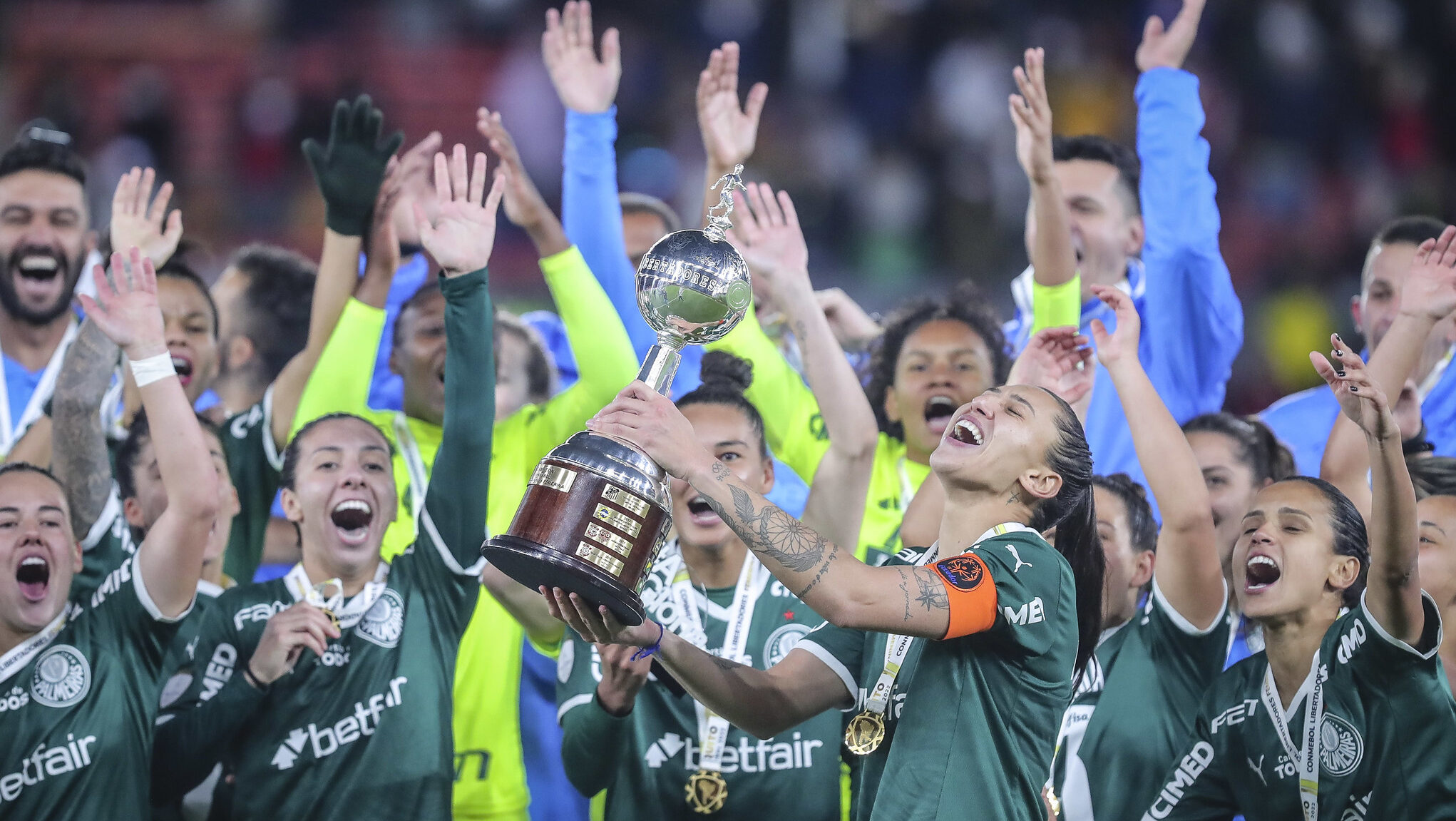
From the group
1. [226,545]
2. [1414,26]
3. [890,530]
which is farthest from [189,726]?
[1414,26]

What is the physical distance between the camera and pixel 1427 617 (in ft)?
12.6

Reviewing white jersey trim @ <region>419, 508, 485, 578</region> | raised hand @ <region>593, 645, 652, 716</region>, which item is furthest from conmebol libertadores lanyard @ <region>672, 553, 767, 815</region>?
white jersey trim @ <region>419, 508, 485, 578</region>

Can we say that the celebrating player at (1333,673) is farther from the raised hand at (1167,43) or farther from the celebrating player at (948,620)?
the raised hand at (1167,43)

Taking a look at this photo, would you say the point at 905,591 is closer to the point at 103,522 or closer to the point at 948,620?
the point at 948,620

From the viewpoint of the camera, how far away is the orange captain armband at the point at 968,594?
10.0ft

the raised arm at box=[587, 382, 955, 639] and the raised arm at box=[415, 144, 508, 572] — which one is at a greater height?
the raised arm at box=[415, 144, 508, 572]

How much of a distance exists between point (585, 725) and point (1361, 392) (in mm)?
2000

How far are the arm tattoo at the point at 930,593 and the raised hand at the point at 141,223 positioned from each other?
2.74 m

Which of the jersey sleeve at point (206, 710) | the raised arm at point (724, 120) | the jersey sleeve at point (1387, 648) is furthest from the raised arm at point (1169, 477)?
the jersey sleeve at point (206, 710)

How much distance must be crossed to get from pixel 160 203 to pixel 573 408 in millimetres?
1389

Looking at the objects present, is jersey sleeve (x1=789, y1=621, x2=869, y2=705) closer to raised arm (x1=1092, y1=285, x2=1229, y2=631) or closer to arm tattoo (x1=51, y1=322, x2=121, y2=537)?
raised arm (x1=1092, y1=285, x2=1229, y2=631)

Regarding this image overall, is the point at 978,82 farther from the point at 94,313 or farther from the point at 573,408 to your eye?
the point at 94,313

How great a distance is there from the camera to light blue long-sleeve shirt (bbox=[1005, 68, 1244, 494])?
5480 mm

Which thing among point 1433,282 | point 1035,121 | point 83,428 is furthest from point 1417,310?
point 83,428
